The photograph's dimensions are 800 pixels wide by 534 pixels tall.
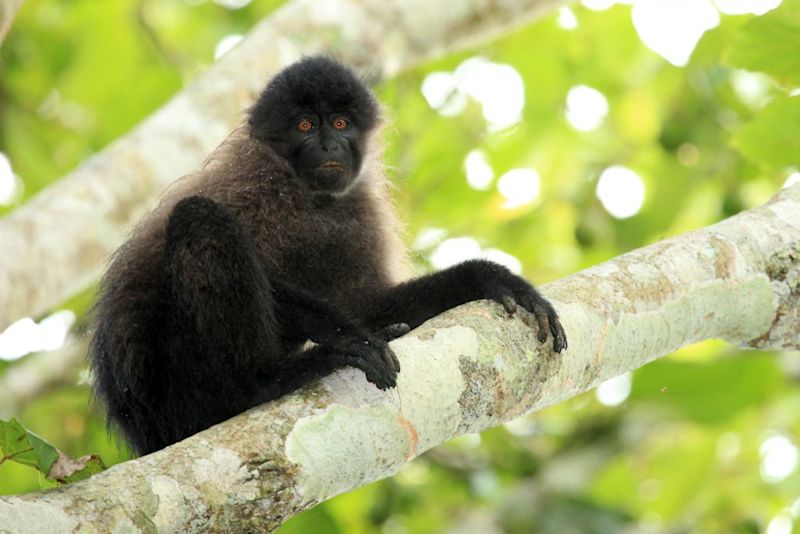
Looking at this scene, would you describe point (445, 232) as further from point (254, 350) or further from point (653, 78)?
point (254, 350)

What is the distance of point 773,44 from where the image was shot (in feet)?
12.6

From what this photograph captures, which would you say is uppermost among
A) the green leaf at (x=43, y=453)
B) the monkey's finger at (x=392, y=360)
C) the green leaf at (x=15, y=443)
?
the green leaf at (x=15, y=443)

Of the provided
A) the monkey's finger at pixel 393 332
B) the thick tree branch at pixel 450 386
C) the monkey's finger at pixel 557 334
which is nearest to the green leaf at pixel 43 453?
the thick tree branch at pixel 450 386

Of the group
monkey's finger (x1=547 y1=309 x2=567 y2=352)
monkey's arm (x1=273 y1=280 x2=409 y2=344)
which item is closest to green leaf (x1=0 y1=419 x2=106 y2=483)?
monkey's arm (x1=273 y1=280 x2=409 y2=344)

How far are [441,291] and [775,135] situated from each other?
1.40m

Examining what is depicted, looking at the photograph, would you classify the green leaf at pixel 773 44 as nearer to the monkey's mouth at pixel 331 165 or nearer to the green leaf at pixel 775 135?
the green leaf at pixel 775 135

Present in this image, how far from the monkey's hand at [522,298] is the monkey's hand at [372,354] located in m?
0.37

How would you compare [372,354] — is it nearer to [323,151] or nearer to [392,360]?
[392,360]

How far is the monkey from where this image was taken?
3.64 metres

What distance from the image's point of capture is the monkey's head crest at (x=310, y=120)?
4.89 meters

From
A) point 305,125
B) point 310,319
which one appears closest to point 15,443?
point 310,319

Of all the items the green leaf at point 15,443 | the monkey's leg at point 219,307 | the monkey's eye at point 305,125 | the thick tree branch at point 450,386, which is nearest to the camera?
the thick tree branch at point 450,386

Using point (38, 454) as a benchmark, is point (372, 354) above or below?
below

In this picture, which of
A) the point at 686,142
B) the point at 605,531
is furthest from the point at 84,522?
the point at 686,142
